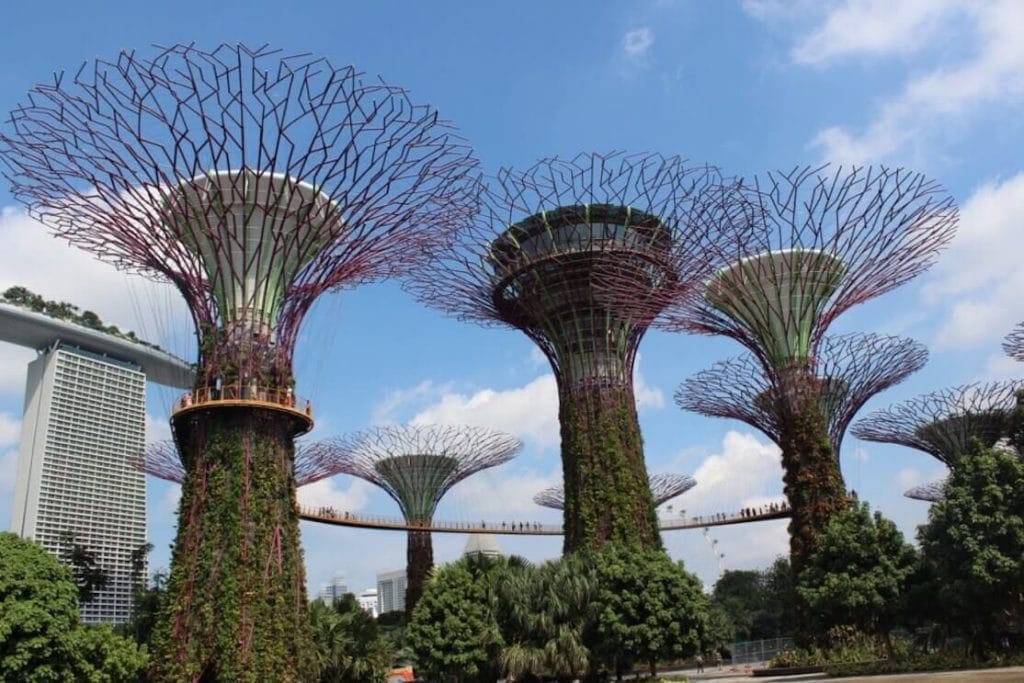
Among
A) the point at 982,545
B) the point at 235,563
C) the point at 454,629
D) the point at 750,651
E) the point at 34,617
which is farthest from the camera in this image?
the point at 750,651

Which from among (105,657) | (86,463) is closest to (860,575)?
(105,657)

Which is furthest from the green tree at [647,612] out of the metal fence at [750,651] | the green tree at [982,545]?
the metal fence at [750,651]

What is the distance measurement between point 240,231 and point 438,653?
12.6 meters

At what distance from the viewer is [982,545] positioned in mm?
24000

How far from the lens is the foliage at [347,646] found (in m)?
24.6

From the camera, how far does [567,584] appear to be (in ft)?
84.9

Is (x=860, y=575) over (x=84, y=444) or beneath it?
beneath

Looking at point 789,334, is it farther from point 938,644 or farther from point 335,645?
point 335,645

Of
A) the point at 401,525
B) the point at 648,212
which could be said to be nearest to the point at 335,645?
the point at 648,212

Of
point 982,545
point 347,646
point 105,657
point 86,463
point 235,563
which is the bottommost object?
point 347,646

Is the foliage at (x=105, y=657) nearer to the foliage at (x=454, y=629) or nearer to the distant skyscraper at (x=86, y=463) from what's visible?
the foliage at (x=454, y=629)

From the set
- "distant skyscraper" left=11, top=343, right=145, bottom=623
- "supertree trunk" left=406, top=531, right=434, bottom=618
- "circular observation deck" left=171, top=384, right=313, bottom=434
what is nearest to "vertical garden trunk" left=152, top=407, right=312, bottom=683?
"circular observation deck" left=171, top=384, right=313, bottom=434

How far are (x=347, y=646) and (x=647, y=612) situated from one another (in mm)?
8539

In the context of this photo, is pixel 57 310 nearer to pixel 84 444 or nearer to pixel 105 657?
pixel 84 444
